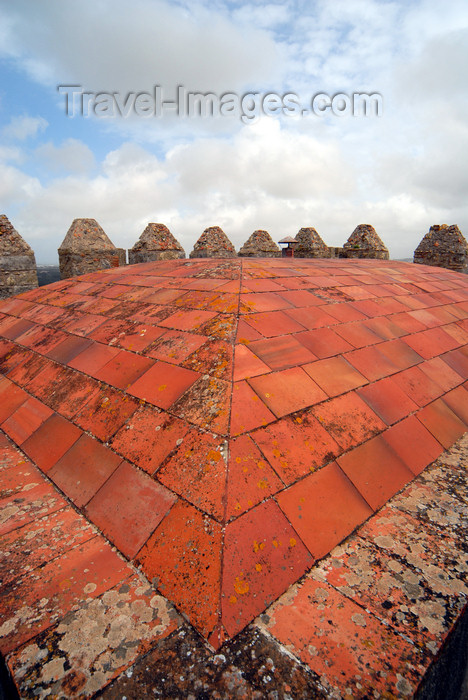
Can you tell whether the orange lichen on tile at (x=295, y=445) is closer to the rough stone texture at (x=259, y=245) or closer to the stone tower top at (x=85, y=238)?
the stone tower top at (x=85, y=238)

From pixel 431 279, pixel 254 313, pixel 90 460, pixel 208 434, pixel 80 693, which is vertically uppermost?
pixel 431 279

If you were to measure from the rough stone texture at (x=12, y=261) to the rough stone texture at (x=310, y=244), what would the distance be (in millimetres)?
6595

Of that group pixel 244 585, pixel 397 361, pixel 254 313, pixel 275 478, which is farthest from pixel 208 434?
pixel 397 361

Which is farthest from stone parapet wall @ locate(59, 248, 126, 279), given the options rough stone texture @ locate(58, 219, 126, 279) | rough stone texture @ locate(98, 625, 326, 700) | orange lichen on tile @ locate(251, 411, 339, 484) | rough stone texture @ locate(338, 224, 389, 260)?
rough stone texture @ locate(338, 224, 389, 260)

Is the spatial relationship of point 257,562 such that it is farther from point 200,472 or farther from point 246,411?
point 246,411

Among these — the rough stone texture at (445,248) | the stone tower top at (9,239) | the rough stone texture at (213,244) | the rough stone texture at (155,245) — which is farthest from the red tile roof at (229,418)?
the rough stone texture at (445,248)

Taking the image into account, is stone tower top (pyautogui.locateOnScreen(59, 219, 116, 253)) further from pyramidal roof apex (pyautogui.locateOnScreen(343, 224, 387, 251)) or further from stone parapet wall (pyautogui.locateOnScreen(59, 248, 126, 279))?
pyramidal roof apex (pyautogui.locateOnScreen(343, 224, 387, 251))

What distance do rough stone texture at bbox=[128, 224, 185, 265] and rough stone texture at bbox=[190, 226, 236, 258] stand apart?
3.01 ft

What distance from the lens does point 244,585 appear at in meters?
1.21

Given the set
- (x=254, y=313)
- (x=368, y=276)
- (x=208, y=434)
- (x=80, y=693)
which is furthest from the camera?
(x=368, y=276)

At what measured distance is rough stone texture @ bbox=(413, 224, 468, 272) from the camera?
952 centimetres

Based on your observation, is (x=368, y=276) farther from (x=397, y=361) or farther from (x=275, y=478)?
(x=275, y=478)

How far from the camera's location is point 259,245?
8.52 meters

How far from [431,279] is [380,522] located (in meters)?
5.18
